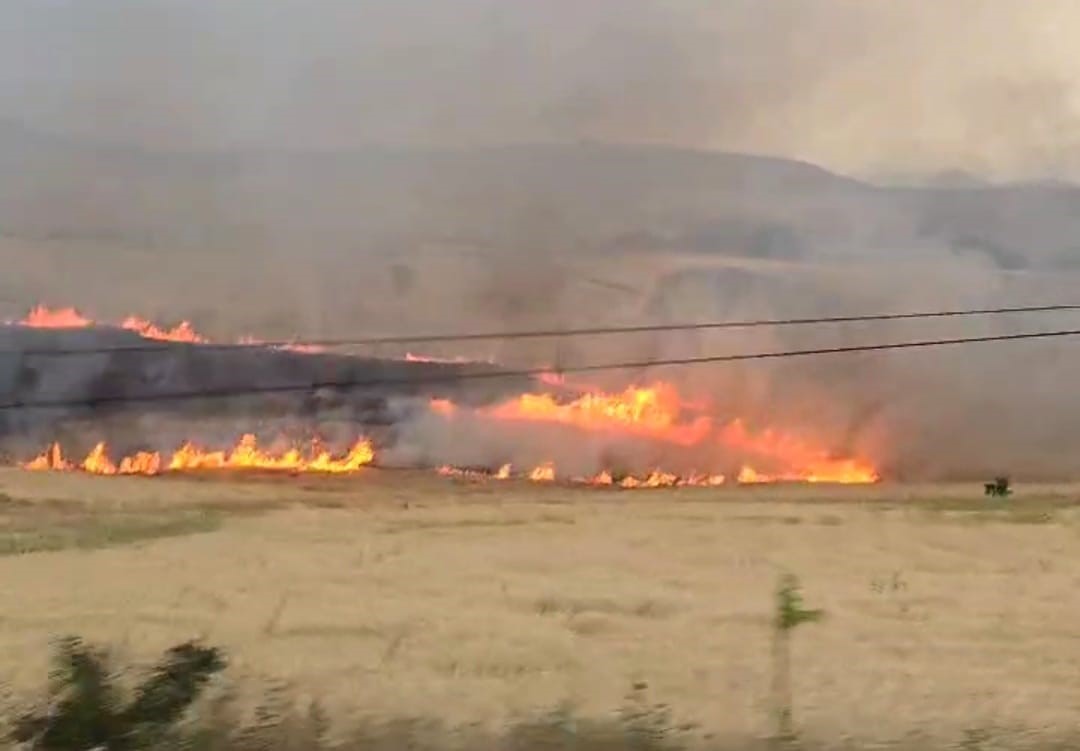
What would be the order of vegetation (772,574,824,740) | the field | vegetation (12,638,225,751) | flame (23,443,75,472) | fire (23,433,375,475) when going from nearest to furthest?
vegetation (12,638,225,751) < vegetation (772,574,824,740) < the field < flame (23,443,75,472) < fire (23,433,375,475)

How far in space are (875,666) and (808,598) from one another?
132cm

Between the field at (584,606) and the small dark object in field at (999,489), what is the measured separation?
283 centimetres

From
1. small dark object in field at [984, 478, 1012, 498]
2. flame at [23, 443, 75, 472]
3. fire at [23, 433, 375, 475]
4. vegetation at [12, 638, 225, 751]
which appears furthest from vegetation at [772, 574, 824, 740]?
flame at [23, 443, 75, 472]

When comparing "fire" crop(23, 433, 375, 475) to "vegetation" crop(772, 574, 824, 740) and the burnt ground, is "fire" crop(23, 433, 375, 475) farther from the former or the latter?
"vegetation" crop(772, 574, 824, 740)

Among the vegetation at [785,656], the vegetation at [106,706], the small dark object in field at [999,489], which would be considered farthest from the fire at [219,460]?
the vegetation at [785,656]

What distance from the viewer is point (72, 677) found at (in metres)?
8.12

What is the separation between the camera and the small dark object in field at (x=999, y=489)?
18.5 m

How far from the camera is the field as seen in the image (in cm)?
835

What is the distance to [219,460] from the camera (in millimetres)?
21016

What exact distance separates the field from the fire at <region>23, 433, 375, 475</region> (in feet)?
16.7

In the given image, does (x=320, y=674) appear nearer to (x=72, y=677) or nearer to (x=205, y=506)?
(x=72, y=677)

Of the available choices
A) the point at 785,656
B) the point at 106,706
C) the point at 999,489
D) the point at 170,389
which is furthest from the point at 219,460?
the point at 785,656

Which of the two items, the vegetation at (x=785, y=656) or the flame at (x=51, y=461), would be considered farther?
the flame at (x=51, y=461)

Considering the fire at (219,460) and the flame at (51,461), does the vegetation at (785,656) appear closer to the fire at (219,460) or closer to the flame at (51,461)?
the fire at (219,460)
